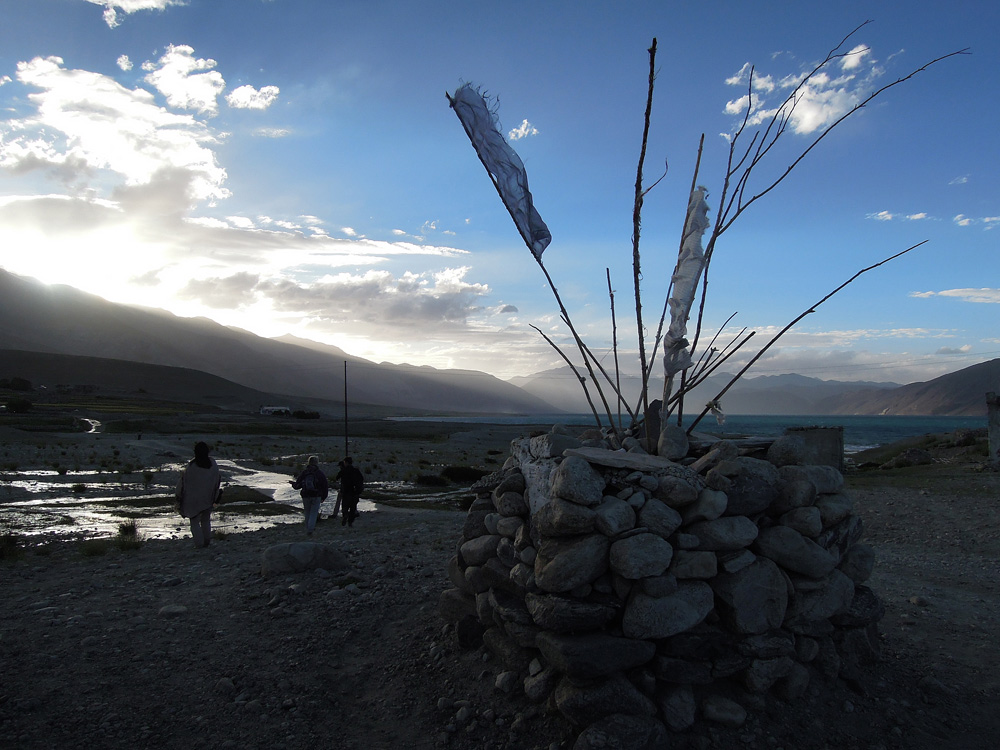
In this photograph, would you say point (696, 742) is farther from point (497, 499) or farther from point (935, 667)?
point (935, 667)

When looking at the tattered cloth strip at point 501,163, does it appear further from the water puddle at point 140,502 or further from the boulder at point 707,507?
the water puddle at point 140,502

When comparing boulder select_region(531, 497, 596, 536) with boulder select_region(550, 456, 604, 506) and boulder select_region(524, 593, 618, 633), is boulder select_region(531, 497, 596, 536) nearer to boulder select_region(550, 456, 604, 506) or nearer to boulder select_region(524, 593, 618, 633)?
boulder select_region(550, 456, 604, 506)

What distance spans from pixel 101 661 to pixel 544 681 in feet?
14.4

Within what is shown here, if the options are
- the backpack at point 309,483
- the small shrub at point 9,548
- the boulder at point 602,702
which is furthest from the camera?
the backpack at point 309,483

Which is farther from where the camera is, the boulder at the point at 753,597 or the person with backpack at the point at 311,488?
the person with backpack at the point at 311,488

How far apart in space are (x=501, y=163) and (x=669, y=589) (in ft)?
14.6

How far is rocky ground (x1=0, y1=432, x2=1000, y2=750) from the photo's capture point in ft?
16.7

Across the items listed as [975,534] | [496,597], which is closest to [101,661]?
[496,597]

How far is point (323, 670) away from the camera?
6.32 m

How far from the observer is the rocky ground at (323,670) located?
16.7 ft

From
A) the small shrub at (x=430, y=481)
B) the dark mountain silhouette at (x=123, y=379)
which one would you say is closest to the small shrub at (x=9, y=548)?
the small shrub at (x=430, y=481)

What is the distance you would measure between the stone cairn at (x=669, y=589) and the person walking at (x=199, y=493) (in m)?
7.49

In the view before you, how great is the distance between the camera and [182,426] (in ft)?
200

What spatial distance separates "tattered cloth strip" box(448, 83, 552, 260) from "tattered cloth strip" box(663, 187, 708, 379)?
1.49m
